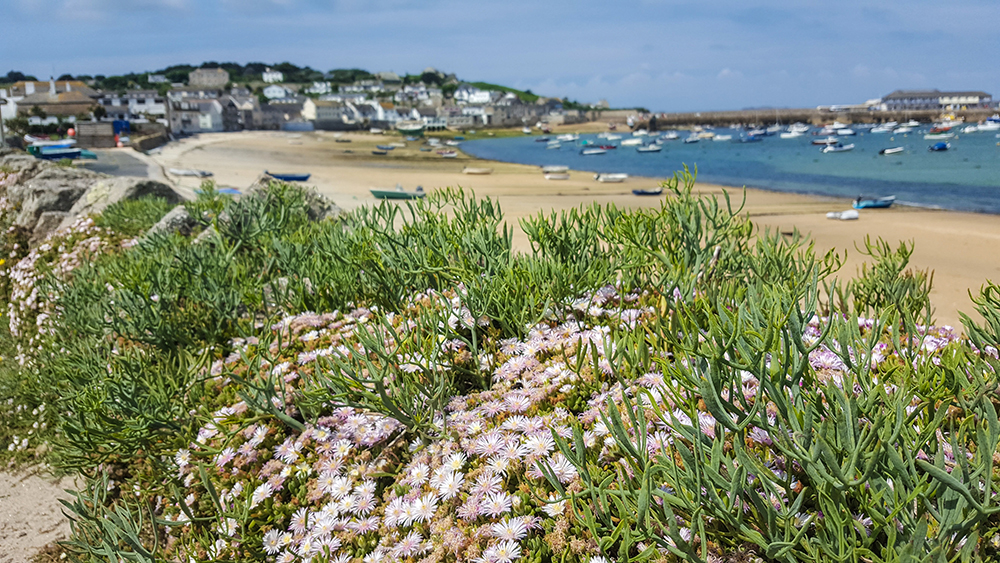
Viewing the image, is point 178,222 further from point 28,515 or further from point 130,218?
point 28,515

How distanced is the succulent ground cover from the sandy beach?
80cm

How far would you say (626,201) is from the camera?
27.2 m

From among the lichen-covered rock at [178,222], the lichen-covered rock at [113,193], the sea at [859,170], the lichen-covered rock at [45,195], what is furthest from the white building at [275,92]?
the lichen-covered rock at [178,222]

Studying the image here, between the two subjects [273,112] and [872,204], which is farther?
[273,112]

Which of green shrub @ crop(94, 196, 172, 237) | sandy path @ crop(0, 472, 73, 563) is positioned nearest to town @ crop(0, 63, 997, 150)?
green shrub @ crop(94, 196, 172, 237)

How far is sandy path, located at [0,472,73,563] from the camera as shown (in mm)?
3518

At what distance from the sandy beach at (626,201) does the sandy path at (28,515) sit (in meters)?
2.97

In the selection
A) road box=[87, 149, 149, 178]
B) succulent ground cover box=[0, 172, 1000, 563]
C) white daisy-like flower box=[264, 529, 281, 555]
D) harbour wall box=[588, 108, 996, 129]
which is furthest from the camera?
harbour wall box=[588, 108, 996, 129]

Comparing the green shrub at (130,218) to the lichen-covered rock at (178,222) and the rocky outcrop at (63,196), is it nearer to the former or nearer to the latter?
the lichen-covered rock at (178,222)

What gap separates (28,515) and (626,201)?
25.4m

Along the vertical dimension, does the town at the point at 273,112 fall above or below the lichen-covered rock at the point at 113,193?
Result: above

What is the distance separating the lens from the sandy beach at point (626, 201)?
1360 centimetres

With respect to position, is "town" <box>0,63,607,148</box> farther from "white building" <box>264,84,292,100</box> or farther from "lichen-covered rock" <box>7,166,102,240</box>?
"lichen-covered rock" <box>7,166,102,240</box>

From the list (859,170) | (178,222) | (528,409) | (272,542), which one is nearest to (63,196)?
(178,222)
